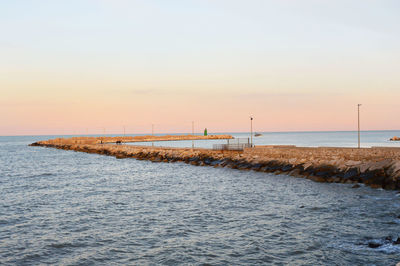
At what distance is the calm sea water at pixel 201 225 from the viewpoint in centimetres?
1005

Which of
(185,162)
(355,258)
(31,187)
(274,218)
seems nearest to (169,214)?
(274,218)

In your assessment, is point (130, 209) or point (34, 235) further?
point (130, 209)

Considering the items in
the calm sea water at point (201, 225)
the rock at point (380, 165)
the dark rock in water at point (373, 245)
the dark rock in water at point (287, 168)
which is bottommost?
the calm sea water at point (201, 225)

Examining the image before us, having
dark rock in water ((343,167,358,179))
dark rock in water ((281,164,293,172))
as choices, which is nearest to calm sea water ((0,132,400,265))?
dark rock in water ((343,167,358,179))

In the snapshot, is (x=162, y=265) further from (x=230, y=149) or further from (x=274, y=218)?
(x=230, y=149)

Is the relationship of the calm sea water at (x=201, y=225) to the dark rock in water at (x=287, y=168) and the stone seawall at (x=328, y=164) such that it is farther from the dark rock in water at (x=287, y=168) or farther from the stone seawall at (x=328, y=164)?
the dark rock in water at (x=287, y=168)

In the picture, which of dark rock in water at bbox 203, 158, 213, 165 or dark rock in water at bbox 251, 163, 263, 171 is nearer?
dark rock in water at bbox 251, 163, 263, 171

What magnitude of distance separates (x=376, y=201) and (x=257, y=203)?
19.4 feet

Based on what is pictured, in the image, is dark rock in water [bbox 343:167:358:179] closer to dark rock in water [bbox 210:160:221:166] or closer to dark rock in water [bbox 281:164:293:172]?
dark rock in water [bbox 281:164:293:172]

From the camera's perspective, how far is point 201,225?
13.5 meters

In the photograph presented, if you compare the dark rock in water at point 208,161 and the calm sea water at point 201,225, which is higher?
the dark rock in water at point 208,161

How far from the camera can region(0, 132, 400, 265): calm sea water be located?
33.0 ft

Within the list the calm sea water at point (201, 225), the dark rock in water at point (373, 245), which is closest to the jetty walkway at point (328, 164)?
the calm sea water at point (201, 225)

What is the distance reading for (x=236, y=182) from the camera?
84.7 ft
